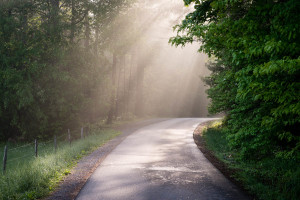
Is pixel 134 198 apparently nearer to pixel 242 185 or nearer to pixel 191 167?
pixel 242 185

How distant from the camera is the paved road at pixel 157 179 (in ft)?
22.3

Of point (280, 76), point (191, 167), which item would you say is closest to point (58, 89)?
point (191, 167)

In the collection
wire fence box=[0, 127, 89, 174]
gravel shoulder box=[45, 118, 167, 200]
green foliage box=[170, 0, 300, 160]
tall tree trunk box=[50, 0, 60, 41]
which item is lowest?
wire fence box=[0, 127, 89, 174]

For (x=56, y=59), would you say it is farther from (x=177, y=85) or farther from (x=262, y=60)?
(x=177, y=85)

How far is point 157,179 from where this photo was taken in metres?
8.28

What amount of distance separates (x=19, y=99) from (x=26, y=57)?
3192 mm

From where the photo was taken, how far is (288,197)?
6.20m

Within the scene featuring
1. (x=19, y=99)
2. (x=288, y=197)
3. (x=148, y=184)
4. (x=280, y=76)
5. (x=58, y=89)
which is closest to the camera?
(x=280, y=76)

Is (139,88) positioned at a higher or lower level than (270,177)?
higher

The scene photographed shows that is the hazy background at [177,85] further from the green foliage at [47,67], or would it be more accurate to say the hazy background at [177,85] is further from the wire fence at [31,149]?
the wire fence at [31,149]

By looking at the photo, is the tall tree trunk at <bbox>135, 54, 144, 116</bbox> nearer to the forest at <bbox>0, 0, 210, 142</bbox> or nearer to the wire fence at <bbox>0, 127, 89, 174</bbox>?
the forest at <bbox>0, 0, 210, 142</bbox>

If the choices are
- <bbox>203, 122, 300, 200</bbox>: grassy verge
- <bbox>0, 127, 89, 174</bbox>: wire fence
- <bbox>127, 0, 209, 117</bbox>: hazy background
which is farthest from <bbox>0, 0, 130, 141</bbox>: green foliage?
<bbox>127, 0, 209, 117</bbox>: hazy background

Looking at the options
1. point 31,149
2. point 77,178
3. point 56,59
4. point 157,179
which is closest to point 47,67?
point 56,59

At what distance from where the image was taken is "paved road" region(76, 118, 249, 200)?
22.3 feet
